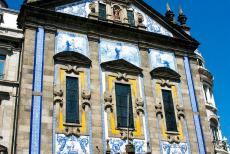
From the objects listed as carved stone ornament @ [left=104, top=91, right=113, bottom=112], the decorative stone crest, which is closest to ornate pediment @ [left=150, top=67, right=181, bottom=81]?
carved stone ornament @ [left=104, top=91, right=113, bottom=112]

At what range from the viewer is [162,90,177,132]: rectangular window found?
72.2 ft

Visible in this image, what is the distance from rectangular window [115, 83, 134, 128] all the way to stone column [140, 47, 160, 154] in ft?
3.47

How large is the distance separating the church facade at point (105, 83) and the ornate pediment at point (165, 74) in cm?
6

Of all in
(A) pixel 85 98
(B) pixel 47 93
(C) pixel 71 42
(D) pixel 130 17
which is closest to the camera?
(B) pixel 47 93

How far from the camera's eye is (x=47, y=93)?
64.3 ft

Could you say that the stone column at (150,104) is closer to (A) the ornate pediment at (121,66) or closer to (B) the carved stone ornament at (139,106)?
(B) the carved stone ornament at (139,106)

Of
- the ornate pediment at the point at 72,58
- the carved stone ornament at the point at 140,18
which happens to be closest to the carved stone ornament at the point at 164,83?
the carved stone ornament at the point at 140,18

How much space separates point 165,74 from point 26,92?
8870 mm

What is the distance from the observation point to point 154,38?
80.6 feet

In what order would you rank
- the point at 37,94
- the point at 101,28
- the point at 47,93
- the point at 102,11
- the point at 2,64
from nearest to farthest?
1. the point at 37,94
2. the point at 47,93
3. the point at 2,64
4. the point at 101,28
5. the point at 102,11

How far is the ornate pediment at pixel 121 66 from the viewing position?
2192cm

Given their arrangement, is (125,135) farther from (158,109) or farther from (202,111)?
(202,111)

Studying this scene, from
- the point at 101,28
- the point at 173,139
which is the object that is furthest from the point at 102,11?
the point at 173,139

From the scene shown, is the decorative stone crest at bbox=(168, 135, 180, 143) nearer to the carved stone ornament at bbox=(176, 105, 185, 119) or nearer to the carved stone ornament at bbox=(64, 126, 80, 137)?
the carved stone ornament at bbox=(176, 105, 185, 119)
